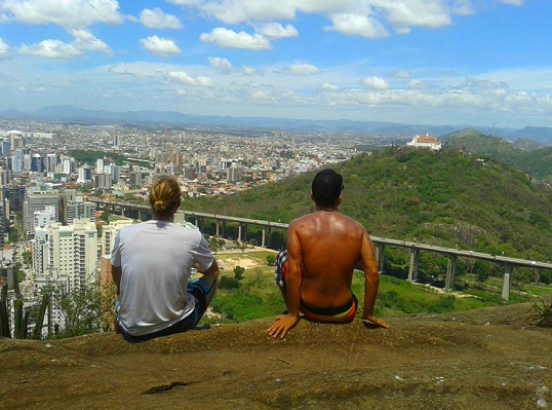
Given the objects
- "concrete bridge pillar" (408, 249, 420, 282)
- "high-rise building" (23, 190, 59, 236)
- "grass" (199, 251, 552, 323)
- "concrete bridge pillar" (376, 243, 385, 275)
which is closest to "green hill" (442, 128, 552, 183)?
"concrete bridge pillar" (376, 243, 385, 275)

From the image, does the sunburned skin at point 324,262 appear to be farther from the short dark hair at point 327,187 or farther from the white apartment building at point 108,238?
the white apartment building at point 108,238

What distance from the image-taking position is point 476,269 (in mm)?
31453

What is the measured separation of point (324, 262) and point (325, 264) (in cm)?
1

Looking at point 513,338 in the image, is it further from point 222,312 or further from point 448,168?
point 448,168

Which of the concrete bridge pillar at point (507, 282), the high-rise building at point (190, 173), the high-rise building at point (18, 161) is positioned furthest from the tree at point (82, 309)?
the high-rise building at point (190, 173)

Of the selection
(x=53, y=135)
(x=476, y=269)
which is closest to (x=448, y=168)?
(x=476, y=269)

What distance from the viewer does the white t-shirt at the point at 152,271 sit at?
8.82ft

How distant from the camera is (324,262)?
271 cm

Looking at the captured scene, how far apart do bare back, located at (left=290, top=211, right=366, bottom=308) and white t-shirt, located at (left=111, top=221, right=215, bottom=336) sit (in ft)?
1.84

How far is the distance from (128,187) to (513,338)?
59.3m

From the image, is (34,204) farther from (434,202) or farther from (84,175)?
(434,202)

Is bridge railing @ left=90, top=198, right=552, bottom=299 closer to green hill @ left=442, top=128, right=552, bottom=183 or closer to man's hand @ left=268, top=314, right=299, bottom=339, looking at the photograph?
man's hand @ left=268, top=314, right=299, bottom=339

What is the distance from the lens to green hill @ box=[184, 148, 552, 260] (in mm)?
34500

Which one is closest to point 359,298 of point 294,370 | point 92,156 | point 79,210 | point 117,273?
point 117,273
